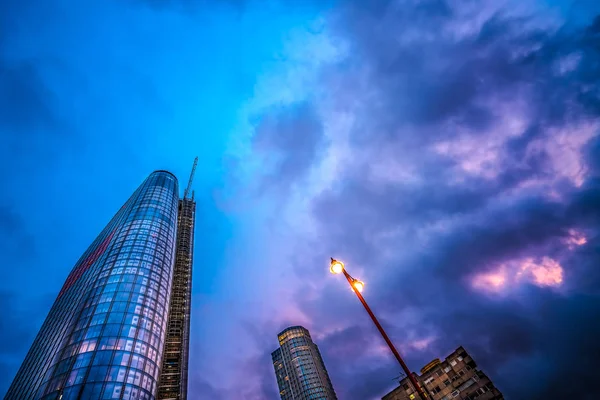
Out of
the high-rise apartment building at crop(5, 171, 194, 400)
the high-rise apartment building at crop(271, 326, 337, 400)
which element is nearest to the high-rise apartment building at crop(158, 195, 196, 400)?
the high-rise apartment building at crop(5, 171, 194, 400)

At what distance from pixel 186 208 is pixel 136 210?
164 ft

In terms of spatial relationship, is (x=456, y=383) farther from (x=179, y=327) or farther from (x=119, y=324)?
(x=179, y=327)

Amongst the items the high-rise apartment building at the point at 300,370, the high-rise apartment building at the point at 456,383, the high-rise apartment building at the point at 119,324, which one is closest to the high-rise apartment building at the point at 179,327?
the high-rise apartment building at the point at 119,324

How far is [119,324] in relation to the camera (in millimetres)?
66562

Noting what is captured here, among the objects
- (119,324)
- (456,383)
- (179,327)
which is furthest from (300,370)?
(119,324)

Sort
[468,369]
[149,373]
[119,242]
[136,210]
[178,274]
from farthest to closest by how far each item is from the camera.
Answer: [178,274], [136,210], [119,242], [468,369], [149,373]

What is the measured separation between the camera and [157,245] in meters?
94.9

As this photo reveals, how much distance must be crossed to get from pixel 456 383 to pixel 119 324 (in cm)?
7822

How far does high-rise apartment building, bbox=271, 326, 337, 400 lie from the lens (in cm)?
15088

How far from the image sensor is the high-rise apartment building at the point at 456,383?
69062 millimetres

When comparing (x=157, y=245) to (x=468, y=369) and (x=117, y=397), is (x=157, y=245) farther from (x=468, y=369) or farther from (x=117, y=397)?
(x=468, y=369)

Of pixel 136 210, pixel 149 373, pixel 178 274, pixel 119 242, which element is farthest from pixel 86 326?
pixel 178 274

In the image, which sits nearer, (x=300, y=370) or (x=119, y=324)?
(x=119, y=324)

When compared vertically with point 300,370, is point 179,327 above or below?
above
